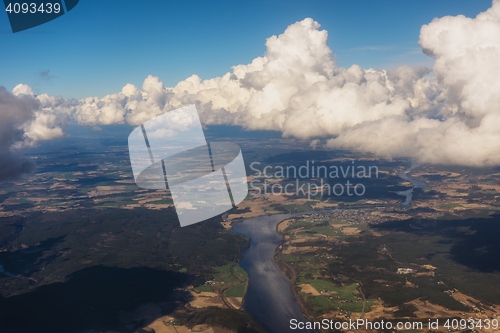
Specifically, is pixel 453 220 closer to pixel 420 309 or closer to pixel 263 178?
pixel 420 309

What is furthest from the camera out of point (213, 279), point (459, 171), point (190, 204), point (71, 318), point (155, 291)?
point (459, 171)

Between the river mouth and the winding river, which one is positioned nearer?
the river mouth

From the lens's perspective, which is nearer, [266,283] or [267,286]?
[267,286]

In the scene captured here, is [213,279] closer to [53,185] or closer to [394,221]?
[394,221]

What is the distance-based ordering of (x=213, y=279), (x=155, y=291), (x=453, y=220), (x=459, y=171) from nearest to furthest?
1. (x=155, y=291)
2. (x=213, y=279)
3. (x=453, y=220)
4. (x=459, y=171)

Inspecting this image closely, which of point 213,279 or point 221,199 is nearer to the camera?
point 213,279

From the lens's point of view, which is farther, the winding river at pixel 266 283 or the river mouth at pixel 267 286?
the winding river at pixel 266 283

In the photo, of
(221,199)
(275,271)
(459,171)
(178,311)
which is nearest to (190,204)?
(221,199)

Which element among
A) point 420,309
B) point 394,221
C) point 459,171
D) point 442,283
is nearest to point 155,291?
point 420,309
